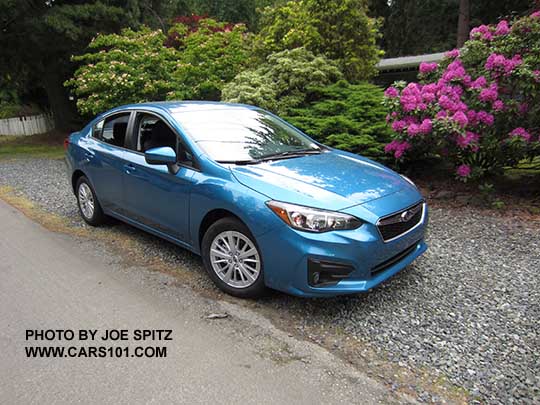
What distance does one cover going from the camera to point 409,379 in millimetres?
2545

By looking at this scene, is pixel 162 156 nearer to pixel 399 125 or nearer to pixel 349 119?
pixel 399 125

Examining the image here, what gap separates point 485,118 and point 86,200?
214 inches

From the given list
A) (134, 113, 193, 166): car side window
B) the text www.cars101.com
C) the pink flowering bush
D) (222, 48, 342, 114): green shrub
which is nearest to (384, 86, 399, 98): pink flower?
the pink flowering bush

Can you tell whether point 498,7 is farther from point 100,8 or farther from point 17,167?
point 17,167

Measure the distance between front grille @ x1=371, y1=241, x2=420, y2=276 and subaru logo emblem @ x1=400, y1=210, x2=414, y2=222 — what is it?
0.93 ft

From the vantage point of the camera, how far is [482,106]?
5582 mm

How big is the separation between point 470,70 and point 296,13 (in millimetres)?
4780

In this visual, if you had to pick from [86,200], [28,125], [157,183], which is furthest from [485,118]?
[28,125]

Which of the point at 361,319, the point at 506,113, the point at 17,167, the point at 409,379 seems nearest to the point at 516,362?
the point at 409,379

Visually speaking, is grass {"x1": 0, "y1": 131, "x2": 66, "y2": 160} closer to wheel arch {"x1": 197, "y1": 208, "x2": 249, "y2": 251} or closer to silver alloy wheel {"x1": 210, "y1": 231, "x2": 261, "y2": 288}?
wheel arch {"x1": 197, "y1": 208, "x2": 249, "y2": 251}

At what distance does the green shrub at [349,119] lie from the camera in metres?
6.60

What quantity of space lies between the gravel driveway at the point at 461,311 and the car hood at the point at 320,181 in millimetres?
877

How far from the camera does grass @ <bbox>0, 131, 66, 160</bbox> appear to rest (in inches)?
560

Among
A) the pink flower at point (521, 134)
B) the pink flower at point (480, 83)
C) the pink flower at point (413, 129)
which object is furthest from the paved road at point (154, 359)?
the pink flower at point (480, 83)
